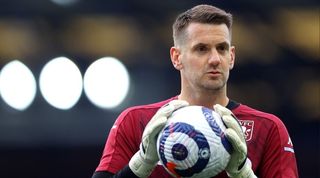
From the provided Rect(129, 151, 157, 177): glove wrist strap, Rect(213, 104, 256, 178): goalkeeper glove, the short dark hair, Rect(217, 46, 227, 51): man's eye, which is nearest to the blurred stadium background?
the short dark hair

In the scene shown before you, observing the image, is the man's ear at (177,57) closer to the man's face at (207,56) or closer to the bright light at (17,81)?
the man's face at (207,56)

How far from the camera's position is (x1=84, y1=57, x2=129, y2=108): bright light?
34.7 ft

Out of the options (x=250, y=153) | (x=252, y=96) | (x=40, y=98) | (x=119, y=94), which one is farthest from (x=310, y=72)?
(x=250, y=153)

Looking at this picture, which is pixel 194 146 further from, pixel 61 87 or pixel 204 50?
pixel 61 87

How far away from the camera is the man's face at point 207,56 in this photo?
15.5 feet

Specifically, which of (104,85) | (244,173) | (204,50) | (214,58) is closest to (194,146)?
(244,173)

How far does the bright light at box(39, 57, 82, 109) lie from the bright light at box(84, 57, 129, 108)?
137mm

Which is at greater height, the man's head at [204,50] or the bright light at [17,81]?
the man's head at [204,50]

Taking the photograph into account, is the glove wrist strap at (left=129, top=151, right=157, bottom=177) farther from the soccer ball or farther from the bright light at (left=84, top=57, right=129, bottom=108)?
the bright light at (left=84, top=57, right=129, bottom=108)

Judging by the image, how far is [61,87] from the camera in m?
10.7

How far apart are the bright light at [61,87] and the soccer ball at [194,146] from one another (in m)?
6.36

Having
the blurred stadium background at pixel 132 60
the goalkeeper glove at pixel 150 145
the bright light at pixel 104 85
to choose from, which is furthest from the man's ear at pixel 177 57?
the bright light at pixel 104 85

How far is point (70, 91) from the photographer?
10602mm

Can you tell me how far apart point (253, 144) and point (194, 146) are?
0.71 metres
